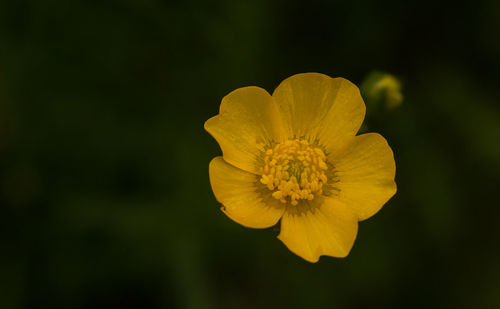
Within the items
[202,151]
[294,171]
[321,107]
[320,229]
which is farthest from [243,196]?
[202,151]

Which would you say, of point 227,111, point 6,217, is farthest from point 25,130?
point 227,111

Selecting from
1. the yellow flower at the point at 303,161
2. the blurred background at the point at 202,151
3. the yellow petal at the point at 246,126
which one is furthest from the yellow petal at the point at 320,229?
the blurred background at the point at 202,151

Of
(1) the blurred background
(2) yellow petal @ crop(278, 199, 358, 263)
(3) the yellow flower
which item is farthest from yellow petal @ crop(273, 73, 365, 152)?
(1) the blurred background

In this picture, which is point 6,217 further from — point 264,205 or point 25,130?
point 264,205

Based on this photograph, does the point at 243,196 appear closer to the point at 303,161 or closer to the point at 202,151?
the point at 303,161

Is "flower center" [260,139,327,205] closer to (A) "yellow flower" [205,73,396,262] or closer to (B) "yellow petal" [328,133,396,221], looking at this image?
(A) "yellow flower" [205,73,396,262]

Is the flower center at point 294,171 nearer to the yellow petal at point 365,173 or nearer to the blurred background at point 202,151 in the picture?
the yellow petal at point 365,173
